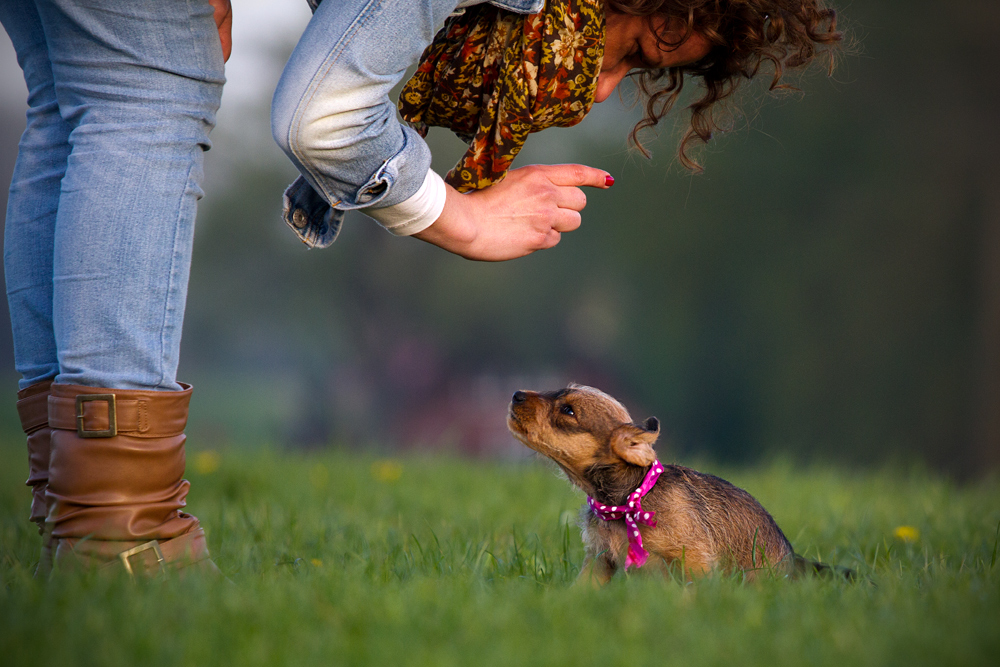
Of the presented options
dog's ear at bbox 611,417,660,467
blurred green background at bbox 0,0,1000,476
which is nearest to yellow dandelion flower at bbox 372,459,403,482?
blurred green background at bbox 0,0,1000,476

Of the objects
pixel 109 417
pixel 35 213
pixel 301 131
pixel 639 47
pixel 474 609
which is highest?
pixel 639 47

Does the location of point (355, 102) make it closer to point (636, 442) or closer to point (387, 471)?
point (636, 442)

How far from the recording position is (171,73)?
76.5 inches

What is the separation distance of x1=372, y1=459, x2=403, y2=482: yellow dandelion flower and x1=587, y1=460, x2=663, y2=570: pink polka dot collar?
2563mm

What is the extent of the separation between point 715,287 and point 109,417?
8770 millimetres

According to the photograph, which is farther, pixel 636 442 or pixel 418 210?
A: pixel 636 442

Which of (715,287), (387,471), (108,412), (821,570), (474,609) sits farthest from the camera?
(715,287)

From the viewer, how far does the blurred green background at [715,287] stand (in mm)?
7957

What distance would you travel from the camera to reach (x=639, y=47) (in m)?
2.57

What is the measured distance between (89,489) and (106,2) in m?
1.07

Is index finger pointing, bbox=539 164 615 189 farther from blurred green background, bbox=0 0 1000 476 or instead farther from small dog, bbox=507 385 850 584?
blurred green background, bbox=0 0 1000 476

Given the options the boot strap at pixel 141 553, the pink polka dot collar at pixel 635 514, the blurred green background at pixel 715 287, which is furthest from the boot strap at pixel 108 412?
the blurred green background at pixel 715 287

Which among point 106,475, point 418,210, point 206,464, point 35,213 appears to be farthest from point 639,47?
point 206,464

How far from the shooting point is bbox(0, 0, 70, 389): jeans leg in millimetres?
2107
